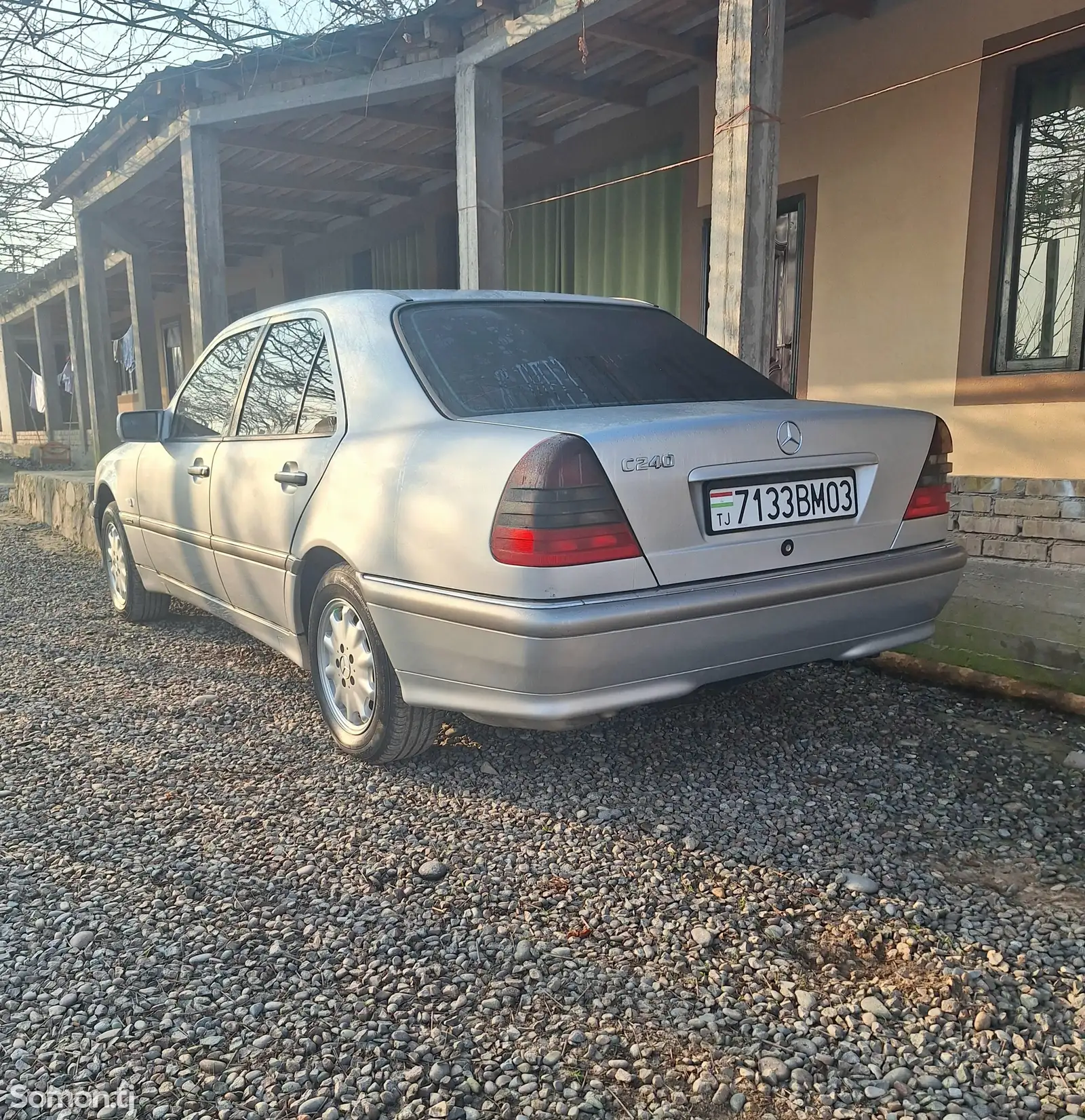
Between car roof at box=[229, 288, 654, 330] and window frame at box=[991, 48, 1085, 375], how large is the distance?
2980mm

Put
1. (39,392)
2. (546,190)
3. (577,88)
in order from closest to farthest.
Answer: (577,88)
(546,190)
(39,392)

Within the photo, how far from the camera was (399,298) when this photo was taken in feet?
10.6

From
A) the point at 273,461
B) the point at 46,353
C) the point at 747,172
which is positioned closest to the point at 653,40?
the point at 747,172

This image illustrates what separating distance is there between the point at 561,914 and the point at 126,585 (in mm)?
3990

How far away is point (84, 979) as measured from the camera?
78.2 inches

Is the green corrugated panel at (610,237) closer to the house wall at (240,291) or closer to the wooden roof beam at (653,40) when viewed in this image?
the wooden roof beam at (653,40)

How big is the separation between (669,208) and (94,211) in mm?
7236

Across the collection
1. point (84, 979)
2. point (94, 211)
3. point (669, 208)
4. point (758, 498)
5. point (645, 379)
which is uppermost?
point (94, 211)

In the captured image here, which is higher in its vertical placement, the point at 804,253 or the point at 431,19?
the point at 431,19

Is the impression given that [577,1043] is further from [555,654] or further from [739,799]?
[739,799]

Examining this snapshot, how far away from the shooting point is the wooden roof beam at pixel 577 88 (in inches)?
252

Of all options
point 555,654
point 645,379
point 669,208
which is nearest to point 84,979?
point 555,654

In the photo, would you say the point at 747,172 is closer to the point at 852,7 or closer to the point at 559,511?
the point at 559,511

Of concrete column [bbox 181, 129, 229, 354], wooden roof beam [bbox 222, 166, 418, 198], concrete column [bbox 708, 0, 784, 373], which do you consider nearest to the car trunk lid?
concrete column [bbox 708, 0, 784, 373]
